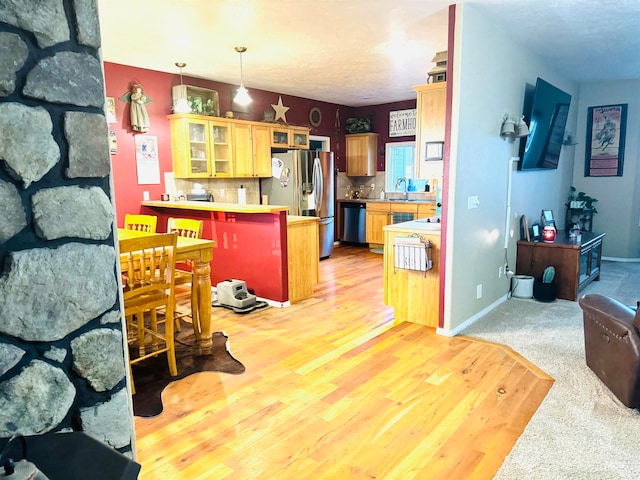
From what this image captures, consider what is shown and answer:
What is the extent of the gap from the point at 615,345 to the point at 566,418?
0.51 meters

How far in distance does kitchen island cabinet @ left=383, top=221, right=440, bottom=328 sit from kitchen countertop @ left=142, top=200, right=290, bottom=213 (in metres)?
1.11

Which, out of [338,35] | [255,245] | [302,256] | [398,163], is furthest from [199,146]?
[398,163]

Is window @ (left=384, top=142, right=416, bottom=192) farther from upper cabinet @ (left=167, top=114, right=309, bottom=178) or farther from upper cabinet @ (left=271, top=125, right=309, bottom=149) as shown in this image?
upper cabinet @ (left=167, top=114, right=309, bottom=178)

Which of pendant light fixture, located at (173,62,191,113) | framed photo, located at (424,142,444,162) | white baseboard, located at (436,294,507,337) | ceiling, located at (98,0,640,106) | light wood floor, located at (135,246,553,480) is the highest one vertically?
ceiling, located at (98,0,640,106)

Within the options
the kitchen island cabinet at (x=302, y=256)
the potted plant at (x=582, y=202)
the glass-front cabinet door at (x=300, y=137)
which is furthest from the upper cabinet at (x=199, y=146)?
the potted plant at (x=582, y=202)

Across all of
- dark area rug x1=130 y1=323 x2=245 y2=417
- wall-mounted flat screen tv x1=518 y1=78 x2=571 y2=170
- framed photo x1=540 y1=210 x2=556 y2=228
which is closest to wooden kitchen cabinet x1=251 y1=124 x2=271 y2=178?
dark area rug x1=130 y1=323 x2=245 y2=417

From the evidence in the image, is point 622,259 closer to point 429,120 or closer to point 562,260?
point 562,260

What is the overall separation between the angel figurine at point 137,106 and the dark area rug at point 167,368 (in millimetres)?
2775

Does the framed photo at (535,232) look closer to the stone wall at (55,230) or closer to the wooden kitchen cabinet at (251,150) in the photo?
the wooden kitchen cabinet at (251,150)

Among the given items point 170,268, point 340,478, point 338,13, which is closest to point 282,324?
point 170,268

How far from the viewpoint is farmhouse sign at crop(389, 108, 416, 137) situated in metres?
7.64

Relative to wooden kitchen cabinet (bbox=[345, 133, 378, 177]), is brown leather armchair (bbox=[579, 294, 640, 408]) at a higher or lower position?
lower

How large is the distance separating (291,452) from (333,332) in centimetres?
163

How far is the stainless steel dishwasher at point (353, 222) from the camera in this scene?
772 centimetres
